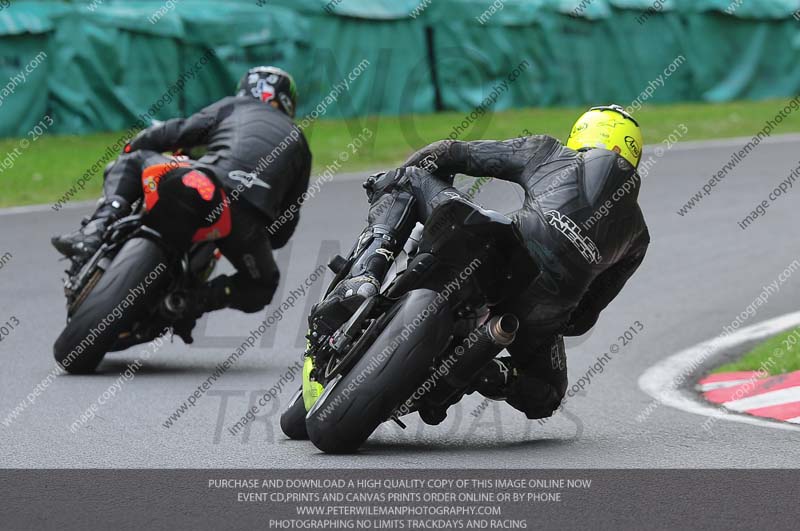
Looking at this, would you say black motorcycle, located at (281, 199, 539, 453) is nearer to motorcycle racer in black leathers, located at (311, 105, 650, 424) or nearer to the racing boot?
motorcycle racer in black leathers, located at (311, 105, 650, 424)

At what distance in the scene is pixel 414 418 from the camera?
682 centimetres

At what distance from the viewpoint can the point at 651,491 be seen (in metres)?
4.75

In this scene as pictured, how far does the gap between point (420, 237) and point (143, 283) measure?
2547mm

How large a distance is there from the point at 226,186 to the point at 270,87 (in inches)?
31.3

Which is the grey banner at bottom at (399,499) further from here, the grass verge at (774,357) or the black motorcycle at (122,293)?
the grass verge at (774,357)

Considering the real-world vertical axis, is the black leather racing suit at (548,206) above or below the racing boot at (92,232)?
above

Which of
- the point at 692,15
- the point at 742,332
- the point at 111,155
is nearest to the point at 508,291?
the point at 742,332

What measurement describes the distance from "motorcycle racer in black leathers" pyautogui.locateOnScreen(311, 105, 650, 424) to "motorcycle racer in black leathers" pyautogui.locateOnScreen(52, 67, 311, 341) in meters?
2.29

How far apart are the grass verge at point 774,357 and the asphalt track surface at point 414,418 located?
0.60 m

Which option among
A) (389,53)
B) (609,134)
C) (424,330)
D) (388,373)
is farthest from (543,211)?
(389,53)

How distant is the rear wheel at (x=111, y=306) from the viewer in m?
7.73

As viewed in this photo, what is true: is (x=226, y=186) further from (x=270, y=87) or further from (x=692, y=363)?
(x=692, y=363)

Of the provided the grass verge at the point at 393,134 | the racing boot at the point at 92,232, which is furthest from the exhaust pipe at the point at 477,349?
the grass verge at the point at 393,134

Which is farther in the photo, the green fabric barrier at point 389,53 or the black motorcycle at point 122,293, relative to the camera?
the green fabric barrier at point 389,53
